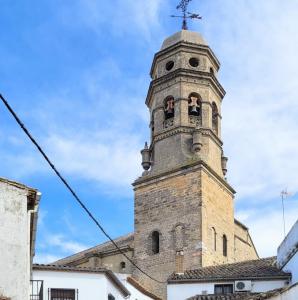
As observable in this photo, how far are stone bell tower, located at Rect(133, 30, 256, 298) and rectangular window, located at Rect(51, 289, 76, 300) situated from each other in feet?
41.9

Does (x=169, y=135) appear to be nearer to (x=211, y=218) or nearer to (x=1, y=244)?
(x=211, y=218)

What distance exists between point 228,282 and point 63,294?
7.81 m

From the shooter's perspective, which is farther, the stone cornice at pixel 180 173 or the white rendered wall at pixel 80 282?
the stone cornice at pixel 180 173

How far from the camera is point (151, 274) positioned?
129 ft

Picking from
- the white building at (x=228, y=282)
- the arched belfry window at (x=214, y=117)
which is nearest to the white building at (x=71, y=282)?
the white building at (x=228, y=282)

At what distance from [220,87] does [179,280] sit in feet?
53.0

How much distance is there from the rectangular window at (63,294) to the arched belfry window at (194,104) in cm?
1871

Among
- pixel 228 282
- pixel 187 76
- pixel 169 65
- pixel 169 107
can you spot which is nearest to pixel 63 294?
pixel 228 282

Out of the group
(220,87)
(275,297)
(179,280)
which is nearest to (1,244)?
(275,297)

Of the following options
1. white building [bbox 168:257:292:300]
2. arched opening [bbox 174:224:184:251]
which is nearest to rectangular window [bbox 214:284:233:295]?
white building [bbox 168:257:292:300]

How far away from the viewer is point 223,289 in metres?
30.2

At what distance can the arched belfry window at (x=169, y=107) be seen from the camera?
42.4 metres

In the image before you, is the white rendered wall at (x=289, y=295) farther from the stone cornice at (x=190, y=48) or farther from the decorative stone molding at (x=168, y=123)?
the stone cornice at (x=190, y=48)

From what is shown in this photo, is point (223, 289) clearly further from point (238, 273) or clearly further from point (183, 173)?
point (183, 173)
